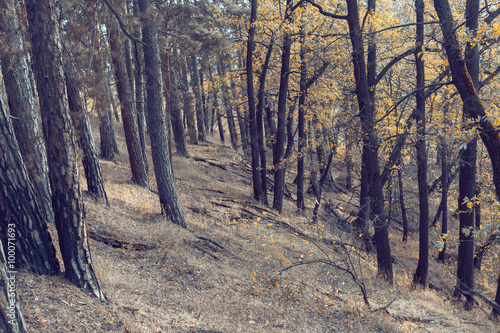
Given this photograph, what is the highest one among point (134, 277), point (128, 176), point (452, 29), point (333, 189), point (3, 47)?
point (3, 47)

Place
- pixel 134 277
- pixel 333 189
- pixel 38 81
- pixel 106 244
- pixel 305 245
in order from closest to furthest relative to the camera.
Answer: pixel 38 81
pixel 134 277
pixel 106 244
pixel 305 245
pixel 333 189

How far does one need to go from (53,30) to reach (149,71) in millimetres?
4386

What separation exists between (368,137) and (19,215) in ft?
23.7

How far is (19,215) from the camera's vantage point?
196 inches

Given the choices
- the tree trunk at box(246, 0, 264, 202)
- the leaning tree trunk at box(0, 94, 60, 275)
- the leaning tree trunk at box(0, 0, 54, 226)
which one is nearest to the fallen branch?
the leaning tree trunk at box(0, 0, 54, 226)

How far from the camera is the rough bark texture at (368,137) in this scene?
9156 mm

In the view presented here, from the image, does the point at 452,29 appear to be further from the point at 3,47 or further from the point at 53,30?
the point at 3,47

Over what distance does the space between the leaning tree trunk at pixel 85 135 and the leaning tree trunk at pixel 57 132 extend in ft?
10.0

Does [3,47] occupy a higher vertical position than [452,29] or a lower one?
higher

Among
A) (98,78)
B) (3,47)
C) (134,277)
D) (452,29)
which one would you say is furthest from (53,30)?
(452,29)

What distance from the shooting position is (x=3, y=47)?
6793 millimetres

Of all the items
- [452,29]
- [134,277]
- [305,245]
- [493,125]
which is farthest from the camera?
[305,245]

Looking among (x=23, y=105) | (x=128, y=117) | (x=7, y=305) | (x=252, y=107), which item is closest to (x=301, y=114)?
(x=252, y=107)

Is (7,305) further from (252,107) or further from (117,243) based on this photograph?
(252,107)
